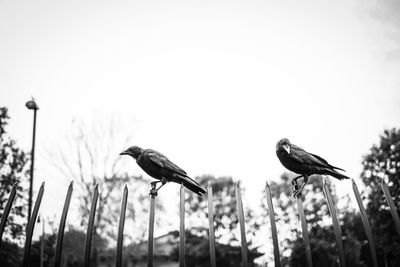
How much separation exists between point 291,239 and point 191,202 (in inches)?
440

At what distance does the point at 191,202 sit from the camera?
3072cm

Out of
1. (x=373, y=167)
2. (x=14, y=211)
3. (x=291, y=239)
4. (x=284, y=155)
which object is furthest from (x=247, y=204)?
(x=284, y=155)

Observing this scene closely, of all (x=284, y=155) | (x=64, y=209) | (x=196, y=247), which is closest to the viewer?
(x=64, y=209)

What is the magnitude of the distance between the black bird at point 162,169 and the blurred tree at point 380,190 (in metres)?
16.0

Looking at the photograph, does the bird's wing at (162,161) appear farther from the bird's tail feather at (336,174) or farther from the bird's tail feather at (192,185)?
the bird's tail feather at (336,174)

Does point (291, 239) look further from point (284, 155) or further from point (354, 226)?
point (284, 155)

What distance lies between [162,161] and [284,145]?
1.67 metres

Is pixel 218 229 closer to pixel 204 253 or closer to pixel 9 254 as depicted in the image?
pixel 204 253

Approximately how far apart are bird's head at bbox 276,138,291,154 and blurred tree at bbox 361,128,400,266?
49.4ft

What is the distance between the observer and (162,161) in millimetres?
3689

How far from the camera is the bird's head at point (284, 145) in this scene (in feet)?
11.7

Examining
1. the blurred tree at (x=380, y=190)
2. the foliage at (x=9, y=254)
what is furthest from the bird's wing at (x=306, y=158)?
the foliage at (x=9, y=254)

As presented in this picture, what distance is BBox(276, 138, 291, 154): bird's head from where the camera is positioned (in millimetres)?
3568

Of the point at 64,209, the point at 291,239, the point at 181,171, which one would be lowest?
the point at 64,209
